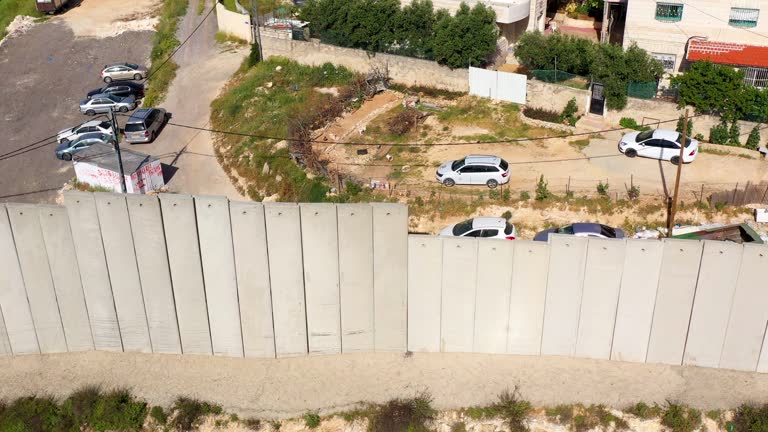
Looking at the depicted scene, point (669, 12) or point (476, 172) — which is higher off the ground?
point (669, 12)

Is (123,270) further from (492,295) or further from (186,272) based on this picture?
(492,295)

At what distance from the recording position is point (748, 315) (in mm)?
19906

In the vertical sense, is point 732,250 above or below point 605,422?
above

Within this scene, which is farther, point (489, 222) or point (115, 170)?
point (115, 170)

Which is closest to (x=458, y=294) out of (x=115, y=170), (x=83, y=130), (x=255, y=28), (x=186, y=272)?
(x=186, y=272)

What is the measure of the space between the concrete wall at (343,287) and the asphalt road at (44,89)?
45.5ft

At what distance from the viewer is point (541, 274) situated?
20.3 meters

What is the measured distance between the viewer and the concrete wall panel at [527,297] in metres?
20.1

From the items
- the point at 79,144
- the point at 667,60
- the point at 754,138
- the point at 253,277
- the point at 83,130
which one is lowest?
the point at 79,144

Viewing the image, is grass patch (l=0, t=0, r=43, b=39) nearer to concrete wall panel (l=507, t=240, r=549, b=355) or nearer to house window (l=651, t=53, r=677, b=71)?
house window (l=651, t=53, r=677, b=71)

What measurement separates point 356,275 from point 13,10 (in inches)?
1728

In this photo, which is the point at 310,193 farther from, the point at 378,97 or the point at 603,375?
the point at 603,375

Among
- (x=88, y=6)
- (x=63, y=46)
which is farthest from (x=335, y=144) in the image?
(x=88, y=6)

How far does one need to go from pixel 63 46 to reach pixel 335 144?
75.9ft
